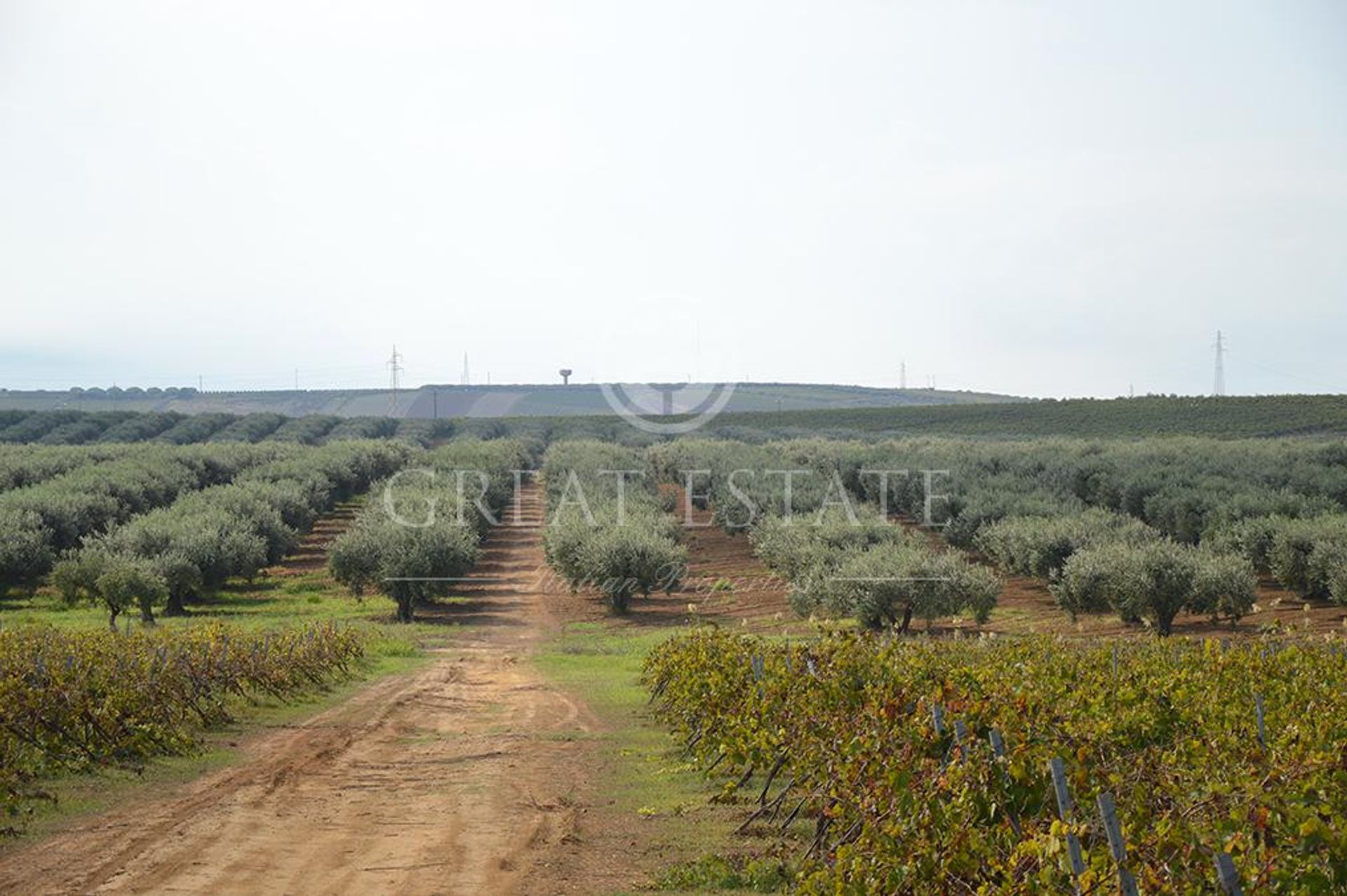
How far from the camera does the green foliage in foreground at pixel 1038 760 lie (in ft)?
20.2

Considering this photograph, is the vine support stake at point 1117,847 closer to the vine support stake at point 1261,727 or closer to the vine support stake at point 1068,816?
the vine support stake at point 1068,816

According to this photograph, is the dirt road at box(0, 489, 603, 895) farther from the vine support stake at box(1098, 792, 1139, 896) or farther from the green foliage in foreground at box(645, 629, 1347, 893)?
the vine support stake at box(1098, 792, 1139, 896)

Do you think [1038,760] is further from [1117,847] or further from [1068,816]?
[1117,847]

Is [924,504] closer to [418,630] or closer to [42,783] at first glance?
[418,630]

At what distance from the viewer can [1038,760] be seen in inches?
305

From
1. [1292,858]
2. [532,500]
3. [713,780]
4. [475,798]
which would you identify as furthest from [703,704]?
[532,500]

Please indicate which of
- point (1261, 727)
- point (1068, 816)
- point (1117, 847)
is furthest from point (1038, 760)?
point (1261, 727)

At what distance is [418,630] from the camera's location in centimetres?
3647

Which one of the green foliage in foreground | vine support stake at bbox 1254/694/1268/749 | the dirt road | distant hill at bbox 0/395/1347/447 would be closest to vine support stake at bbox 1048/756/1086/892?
the green foliage in foreground

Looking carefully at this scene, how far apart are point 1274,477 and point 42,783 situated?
48269mm
